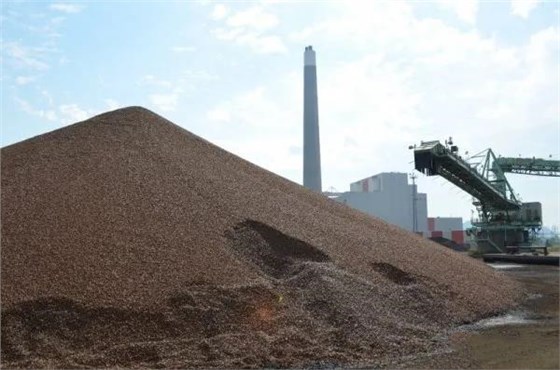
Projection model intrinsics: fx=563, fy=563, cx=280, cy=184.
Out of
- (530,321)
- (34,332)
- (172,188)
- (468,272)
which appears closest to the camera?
(34,332)

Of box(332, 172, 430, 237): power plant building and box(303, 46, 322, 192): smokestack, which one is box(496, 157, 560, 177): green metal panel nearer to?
box(303, 46, 322, 192): smokestack

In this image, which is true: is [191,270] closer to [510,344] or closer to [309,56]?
[510,344]

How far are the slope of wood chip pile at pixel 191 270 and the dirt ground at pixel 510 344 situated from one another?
1.38 ft

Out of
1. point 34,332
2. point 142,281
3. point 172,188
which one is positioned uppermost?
point 172,188

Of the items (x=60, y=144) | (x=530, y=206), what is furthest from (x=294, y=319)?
(x=530, y=206)

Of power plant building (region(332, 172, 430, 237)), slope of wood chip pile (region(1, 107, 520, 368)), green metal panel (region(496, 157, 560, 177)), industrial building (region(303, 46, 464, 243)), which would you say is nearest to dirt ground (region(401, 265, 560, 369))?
slope of wood chip pile (region(1, 107, 520, 368))

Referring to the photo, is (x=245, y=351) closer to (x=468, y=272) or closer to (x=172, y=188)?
(x=172, y=188)

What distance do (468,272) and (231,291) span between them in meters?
7.29

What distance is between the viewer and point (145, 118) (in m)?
15.5

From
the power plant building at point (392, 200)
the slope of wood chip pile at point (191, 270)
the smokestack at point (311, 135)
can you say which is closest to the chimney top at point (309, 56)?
the smokestack at point (311, 135)

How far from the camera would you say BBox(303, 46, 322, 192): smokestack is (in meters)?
59.2

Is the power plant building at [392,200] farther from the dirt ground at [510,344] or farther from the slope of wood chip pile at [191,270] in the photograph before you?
the dirt ground at [510,344]

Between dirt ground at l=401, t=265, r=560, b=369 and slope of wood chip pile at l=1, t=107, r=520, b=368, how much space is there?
16.5 inches

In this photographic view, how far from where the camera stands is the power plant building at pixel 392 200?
75.3 m
